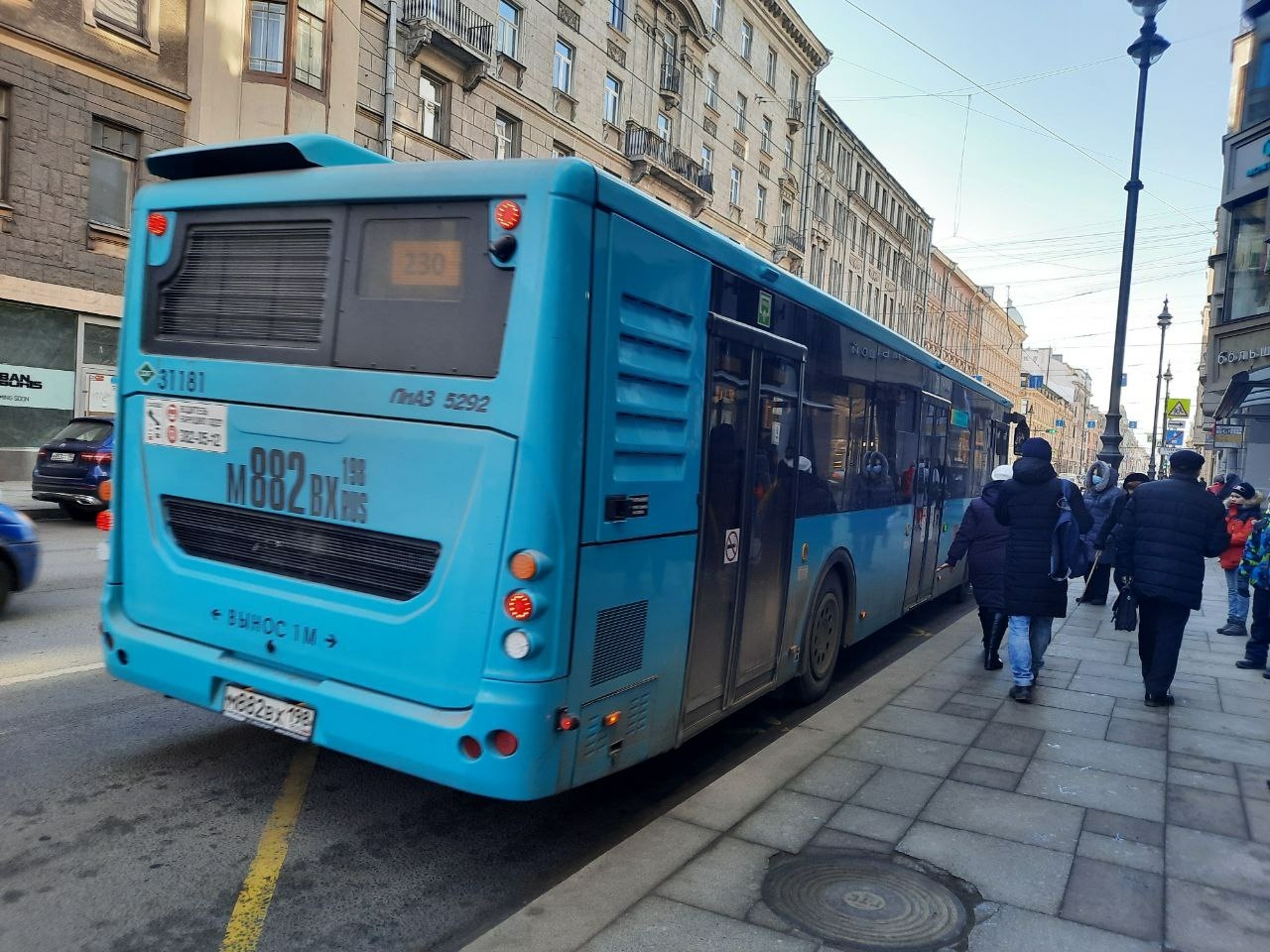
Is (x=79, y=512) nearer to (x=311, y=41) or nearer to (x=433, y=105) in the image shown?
(x=311, y=41)

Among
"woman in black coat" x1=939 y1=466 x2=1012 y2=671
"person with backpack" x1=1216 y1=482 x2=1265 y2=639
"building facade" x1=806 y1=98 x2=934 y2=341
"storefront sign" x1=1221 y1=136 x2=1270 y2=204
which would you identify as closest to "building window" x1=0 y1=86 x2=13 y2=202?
"woman in black coat" x1=939 y1=466 x2=1012 y2=671

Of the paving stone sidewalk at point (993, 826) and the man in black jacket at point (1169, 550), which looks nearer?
the paving stone sidewalk at point (993, 826)

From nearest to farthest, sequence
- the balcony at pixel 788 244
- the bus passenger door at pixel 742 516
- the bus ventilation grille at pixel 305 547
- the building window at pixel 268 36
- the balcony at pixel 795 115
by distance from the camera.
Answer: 1. the bus ventilation grille at pixel 305 547
2. the bus passenger door at pixel 742 516
3. the building window at pixel 268 36
4. the balcony at pixel 788 244
5. the balcony at pixel 795 115

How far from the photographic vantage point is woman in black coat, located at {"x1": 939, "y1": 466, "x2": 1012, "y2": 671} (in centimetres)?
796

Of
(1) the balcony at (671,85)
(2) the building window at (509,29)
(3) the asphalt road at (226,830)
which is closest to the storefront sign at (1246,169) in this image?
(2) the building window at (509,29)

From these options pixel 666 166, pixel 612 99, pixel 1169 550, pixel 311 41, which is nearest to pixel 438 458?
pixel 1169 550

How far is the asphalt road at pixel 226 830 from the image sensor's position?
11.1 ft

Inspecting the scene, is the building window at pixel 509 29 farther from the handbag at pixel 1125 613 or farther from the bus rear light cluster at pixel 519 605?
the bus rear light cluster at pixel 519 605

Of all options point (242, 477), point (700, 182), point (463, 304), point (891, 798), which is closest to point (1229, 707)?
point (891, 798)

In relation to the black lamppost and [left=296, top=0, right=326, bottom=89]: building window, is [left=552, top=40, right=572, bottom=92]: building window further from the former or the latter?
the black lamppost

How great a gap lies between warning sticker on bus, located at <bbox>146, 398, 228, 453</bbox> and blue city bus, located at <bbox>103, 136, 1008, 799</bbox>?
0.01 m

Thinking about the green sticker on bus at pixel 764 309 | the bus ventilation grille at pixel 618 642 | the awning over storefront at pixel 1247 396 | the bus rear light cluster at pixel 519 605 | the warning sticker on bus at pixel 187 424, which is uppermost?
the awning over storefront at pixel 1247 396

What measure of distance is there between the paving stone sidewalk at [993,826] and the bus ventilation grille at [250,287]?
258 cm

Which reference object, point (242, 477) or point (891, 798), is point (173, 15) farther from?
point (891, 798)
